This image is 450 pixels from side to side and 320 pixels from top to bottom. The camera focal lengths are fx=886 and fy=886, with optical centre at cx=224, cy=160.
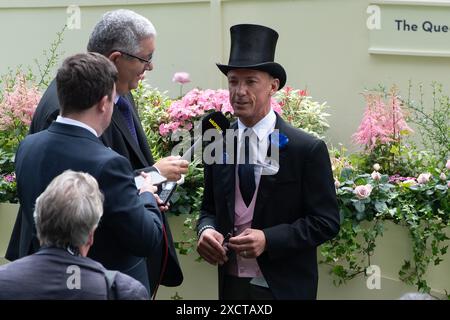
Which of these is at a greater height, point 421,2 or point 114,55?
point 421,2

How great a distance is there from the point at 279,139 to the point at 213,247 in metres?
0.60

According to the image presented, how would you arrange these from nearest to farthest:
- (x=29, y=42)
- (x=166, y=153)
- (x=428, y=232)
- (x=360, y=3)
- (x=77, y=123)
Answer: (x=77, y=123), (x=428, y=232), (x=166, y=153), (x=360, y=3), (x=29, y=42)

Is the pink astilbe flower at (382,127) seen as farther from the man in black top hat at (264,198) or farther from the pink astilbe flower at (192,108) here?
the man in black top hat at (264,198)

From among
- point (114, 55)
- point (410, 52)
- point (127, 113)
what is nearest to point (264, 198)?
point (127, 113)

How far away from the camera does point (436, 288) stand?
514 centimetres

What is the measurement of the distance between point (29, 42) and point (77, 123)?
5.25m

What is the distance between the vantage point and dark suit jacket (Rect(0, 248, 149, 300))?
9.77 feet

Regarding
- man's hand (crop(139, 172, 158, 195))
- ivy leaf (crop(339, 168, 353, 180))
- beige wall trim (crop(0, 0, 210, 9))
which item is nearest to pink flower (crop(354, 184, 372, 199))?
ivy leaf (crop(339, 168, 353, 180))

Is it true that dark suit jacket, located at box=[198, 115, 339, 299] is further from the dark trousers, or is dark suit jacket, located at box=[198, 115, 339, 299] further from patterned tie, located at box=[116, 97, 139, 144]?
patterned tie, located at box=[116, 97, 139, 144]

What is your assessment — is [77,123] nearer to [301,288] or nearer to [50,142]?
[50,142]

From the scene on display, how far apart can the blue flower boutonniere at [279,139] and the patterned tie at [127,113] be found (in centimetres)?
68

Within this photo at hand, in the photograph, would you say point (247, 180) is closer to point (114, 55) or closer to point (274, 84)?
point (274, 84)

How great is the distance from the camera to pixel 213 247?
4219mm
